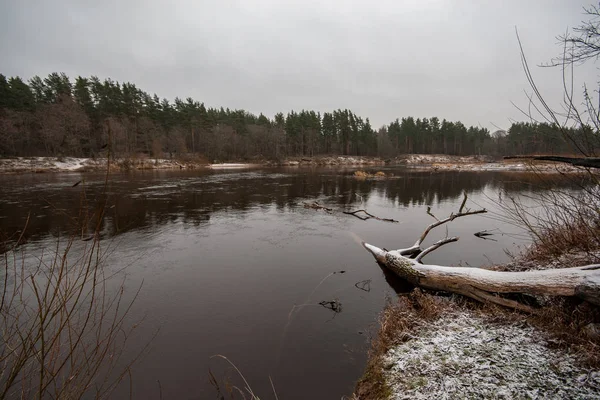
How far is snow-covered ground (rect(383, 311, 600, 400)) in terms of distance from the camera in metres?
3.30

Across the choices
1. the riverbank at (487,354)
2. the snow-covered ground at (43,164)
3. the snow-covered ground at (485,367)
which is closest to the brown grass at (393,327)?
the riverbank at (487,354)

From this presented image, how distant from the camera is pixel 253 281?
759 centimetres

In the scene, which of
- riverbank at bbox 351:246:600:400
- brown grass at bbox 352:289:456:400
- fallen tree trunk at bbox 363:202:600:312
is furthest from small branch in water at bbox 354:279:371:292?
riverbank at bbox 351:246:600:400

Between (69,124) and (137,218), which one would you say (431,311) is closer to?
(137,218)

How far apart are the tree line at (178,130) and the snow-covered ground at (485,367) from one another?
3.46 m

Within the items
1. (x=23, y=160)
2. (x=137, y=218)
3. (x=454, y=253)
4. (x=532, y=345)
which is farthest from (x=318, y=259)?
(x=23, y=160)

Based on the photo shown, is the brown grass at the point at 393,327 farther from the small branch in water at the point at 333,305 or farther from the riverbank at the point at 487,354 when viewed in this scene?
the small branch in water at the point at 333,305

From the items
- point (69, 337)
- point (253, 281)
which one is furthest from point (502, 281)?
point (69, 337)

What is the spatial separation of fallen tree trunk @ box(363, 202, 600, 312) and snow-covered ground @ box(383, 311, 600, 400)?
0.78 m

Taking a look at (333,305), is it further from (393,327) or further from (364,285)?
(393,327)

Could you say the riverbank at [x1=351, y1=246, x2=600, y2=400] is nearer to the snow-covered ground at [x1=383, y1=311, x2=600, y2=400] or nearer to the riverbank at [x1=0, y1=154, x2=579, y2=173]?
the snow-covered ground at [x1=383, y1=311, x2=600, y2=400]

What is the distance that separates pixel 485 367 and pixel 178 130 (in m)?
71.9

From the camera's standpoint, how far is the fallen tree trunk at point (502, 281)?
427 centimetres

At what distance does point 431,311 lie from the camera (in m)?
5.41
